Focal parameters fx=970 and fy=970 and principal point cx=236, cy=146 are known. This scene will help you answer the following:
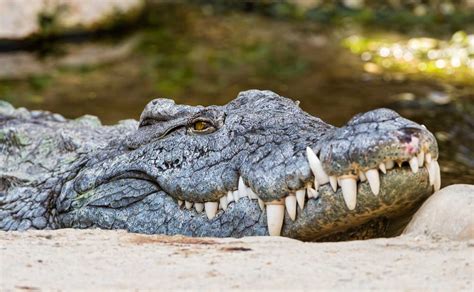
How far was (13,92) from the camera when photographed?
9984 millimetres

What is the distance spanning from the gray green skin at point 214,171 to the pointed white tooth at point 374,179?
25mm

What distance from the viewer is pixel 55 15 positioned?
12.5m

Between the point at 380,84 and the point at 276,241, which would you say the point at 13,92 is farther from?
the point at 276,241

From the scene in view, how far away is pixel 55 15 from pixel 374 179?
9359 mm

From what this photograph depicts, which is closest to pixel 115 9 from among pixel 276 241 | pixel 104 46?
pixel 104 46

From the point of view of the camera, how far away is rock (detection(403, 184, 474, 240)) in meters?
3.89

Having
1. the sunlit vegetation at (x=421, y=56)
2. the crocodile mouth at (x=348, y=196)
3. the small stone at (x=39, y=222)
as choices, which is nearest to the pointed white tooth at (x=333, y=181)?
the crocodile mouth at (x=348, y=196)

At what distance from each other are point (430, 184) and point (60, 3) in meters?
9.34

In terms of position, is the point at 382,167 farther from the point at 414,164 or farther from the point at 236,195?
the point at 236,195

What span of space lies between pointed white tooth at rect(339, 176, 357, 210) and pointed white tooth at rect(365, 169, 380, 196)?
0.24 ft

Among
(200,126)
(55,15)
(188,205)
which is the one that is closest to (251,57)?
(55,15)

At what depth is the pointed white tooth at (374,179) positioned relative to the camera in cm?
383

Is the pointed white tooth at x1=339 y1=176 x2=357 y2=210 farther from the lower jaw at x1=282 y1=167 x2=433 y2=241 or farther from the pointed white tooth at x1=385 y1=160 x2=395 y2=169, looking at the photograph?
the pointed white tooth at x1=385 y1=160 x2=395 y2=169

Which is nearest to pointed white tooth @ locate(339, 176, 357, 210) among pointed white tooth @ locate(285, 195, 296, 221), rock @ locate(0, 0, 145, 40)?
pointed white tooth @ locate(285, 195, 296, 221)
